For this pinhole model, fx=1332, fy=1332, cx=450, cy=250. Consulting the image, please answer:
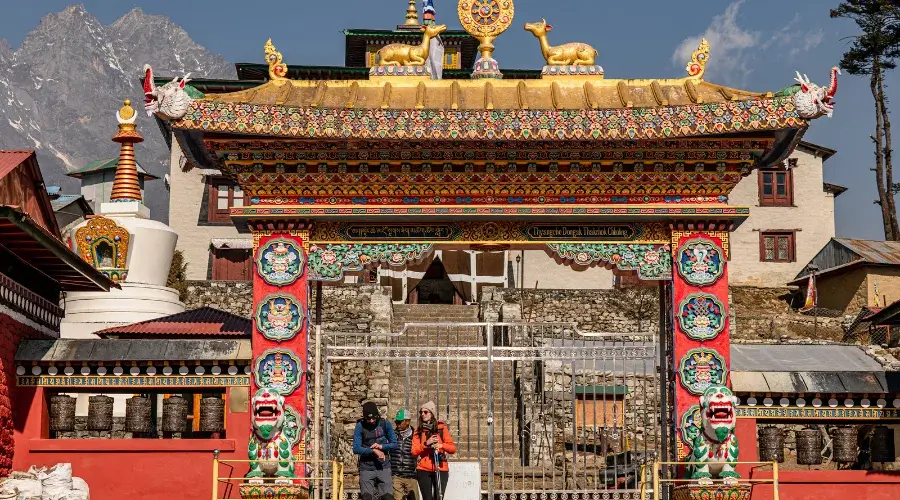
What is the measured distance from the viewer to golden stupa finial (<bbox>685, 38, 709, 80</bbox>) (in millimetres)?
16547

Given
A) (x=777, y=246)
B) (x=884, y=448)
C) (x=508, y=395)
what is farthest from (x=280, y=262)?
(x=777, y=246)

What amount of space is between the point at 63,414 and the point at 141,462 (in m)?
1.32

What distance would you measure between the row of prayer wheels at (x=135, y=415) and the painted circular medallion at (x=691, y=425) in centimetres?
551

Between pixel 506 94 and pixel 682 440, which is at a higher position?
pixel 506 94

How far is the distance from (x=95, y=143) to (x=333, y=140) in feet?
600

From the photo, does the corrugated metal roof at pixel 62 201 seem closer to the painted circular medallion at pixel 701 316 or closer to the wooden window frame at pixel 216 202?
the wooden window frame at pixel 216 202

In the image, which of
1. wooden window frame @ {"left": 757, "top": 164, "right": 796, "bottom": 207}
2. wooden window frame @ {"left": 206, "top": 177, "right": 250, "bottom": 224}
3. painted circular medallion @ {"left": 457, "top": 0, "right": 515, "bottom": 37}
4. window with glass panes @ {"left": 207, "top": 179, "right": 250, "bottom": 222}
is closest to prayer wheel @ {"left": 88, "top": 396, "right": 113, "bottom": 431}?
painted circular medallion @ {"left": 457, "top": 0, "right": 515, "bottom": 37}

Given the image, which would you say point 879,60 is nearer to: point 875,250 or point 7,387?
point 875,250

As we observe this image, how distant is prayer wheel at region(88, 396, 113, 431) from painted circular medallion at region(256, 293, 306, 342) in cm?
221

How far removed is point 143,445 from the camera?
15586 mm

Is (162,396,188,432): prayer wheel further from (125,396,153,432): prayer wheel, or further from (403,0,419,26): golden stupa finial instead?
(403,0,419,26): golden stupa finial

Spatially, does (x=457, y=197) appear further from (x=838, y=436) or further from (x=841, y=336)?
(x=841, y=336)

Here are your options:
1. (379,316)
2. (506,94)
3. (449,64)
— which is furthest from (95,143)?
(506,94)

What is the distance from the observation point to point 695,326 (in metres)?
15.7
